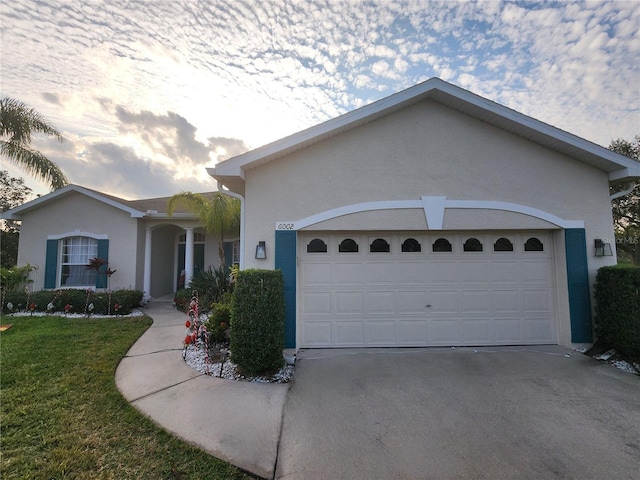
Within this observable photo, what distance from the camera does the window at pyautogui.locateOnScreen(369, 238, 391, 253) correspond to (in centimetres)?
644

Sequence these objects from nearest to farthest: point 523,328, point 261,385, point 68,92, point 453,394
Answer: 1. point 453,394
2. point 261,385
3. point 523,328
4. point 68,92

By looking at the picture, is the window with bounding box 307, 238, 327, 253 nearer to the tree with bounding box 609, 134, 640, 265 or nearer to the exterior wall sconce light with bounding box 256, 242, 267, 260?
the exterior wall sconce light with bounding box 256, 242, 267, 260

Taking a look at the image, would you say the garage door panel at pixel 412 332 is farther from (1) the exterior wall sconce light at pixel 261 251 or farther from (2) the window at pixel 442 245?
(1) the exterior wall sconce light at pixel 261 251

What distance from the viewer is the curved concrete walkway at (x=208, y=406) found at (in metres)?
3.13

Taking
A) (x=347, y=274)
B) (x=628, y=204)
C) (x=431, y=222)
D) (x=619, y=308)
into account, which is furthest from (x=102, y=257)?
(x=628, y=204)

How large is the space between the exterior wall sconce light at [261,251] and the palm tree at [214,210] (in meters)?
4.88

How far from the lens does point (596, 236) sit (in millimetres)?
6297

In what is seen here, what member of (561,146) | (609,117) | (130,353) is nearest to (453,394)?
(561,146)

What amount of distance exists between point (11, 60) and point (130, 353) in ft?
24.8

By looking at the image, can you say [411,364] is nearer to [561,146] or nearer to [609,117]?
[561,146]

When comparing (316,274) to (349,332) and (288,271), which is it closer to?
(288,271)

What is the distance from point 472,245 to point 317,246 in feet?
11.4

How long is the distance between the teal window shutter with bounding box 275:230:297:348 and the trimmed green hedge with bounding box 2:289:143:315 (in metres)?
6.98

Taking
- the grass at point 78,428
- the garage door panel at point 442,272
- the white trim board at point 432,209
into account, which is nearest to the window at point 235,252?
the grass at point 78,428
